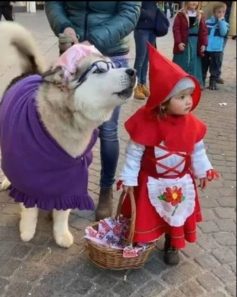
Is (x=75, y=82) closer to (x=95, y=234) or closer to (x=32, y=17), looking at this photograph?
(x=95, y=234)

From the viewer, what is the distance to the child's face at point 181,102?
264cm

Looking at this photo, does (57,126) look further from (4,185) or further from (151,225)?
(4,185)

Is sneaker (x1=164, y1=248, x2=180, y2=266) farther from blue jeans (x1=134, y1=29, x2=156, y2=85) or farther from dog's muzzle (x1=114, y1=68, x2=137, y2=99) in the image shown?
blue jeans (x1=134, y1=29, x2=156, y2=85)

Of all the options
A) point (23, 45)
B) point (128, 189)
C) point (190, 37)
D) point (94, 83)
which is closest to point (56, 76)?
point (94, 83)

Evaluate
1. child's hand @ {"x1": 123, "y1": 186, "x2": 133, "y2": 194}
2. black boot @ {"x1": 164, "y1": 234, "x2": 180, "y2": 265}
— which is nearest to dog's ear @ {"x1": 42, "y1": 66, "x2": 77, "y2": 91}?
child's hand @ {"x1": 123, "y1": 186, "x2": 133, "y2": 194}

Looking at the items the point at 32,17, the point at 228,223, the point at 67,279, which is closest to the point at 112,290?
the point at 67,279

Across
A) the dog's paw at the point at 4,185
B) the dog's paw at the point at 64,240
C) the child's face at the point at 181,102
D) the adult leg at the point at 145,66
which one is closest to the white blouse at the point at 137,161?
the child's face at the point at 181,102

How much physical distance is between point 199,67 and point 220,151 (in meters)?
3.09

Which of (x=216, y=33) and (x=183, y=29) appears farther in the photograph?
(x=216, y=33)

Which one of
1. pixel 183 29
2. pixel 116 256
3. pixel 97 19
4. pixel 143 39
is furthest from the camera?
pixel 183 29

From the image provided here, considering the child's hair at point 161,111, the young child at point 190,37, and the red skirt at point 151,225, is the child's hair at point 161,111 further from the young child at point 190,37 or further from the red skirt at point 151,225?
the young child at point 190,37

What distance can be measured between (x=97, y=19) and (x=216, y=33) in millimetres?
5469

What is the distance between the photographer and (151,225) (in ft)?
9.48

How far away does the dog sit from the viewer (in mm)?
2471
